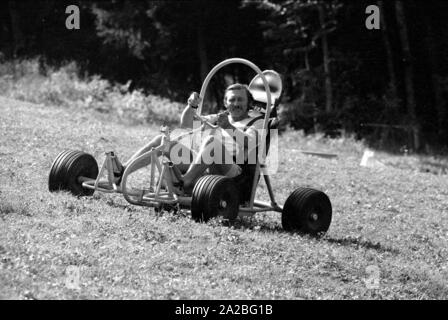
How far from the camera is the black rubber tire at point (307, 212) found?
10.0 meters

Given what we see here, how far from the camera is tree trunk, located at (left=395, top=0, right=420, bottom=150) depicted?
23625 mm

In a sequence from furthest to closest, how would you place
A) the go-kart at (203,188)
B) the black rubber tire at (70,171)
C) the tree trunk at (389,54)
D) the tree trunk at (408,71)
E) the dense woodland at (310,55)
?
the tree trunk at (389,54), the dense woodland at (310,55), the tree trunk at (408,71), the black rubber tire at (70,171), the go-kart at (203,188)

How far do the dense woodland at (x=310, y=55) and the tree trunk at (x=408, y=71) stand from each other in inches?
1.2

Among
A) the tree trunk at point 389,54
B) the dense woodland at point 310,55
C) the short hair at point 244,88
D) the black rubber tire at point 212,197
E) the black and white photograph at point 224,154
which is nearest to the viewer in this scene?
the black and white photograph at point 224,154

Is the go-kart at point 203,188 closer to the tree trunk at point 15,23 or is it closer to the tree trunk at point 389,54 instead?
the tree trunk at point 389,54

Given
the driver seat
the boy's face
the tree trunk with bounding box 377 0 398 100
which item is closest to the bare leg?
the driver seat

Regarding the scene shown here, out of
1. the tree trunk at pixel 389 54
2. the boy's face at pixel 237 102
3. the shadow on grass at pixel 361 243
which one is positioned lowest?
the shadow on grass at pixel 361 243

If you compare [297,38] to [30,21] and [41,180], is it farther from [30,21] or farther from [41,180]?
[41,180]

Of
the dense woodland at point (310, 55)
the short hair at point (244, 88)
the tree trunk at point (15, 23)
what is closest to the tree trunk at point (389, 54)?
the dense woodland at point (310, 55)

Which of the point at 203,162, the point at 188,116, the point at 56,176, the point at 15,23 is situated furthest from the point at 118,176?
the point at 15,23

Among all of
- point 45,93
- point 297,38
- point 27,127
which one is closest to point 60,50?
point 45,93

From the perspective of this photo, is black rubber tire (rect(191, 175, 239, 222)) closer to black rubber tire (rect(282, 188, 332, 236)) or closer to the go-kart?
the go-kart

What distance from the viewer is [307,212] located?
10.1 m

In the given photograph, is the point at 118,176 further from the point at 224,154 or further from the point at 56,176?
the point at 224,154
